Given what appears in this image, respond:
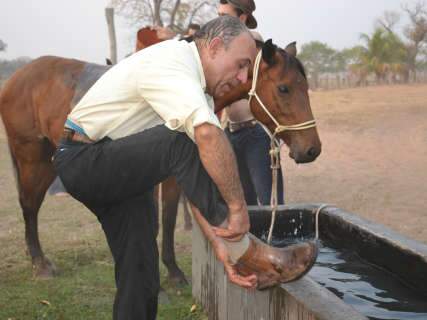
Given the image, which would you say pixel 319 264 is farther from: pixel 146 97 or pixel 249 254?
pixel 146 97

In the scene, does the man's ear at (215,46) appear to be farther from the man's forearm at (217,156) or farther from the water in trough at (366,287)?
the water in trough at (366,287)

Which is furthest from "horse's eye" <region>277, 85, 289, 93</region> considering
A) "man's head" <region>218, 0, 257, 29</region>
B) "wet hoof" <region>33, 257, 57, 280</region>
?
"wet hoof" <region>33, 257, 57, 280</region>

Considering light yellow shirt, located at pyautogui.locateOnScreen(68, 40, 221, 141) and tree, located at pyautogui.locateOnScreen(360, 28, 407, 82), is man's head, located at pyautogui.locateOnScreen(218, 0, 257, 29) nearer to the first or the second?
light yellow shirt, located at pyautogui.locateOnScreen(68, 40, 221, 141)

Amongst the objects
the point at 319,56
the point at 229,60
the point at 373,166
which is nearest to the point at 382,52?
the point at 319,56

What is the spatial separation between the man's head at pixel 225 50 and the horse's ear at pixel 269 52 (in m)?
1.24

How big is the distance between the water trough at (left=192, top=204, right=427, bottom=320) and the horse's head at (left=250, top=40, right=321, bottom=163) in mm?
494

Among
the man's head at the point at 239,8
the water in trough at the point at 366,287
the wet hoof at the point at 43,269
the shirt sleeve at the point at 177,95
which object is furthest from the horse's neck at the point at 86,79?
the shirt sleeve at the point at 177,95

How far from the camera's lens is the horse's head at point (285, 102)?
3.71m

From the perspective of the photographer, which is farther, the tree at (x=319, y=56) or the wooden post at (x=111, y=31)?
the tree at (x=319, y=56)

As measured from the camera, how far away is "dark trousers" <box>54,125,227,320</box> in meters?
2.32

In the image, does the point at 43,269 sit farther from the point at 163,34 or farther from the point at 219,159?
the point at 219,159

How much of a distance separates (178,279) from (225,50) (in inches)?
103

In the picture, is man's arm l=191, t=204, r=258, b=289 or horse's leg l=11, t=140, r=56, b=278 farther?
horse's leg l=11, t=140, r=56, b=278

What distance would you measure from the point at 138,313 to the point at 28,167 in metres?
2.69
